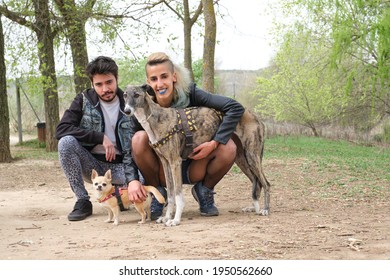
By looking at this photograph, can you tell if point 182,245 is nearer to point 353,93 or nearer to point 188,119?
point 188,119

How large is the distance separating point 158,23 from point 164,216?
36.2 ft

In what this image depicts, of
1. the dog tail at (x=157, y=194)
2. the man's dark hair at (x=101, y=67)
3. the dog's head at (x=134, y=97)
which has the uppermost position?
the man's dark hair at (x=101, y=67)

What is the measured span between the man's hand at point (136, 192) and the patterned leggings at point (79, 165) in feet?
2.28

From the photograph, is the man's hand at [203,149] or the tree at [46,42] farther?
the tree at [46,42]

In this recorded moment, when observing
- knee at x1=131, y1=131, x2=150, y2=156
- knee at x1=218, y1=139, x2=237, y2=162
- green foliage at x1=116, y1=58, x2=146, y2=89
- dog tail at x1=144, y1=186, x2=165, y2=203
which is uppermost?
green foliage at x1=116, y1=58, x2=146, y2=89

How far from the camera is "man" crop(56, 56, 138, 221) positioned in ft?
18.3

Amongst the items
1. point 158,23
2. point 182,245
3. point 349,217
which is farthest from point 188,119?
point 158,23

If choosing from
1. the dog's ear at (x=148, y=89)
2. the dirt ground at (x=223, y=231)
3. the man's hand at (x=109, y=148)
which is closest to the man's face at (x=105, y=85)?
the man's hand at (x=109, y=148)

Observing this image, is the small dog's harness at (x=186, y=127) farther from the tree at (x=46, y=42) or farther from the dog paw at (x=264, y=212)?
the tree at (x=46, y=42)

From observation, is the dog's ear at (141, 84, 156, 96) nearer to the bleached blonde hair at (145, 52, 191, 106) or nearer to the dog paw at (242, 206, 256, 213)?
the bleached blonde hair at (145, 52, 191, 106)

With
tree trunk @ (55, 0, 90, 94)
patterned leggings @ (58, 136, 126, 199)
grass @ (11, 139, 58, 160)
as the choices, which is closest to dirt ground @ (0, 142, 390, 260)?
patterned leggings @ (58, 136, 126, 199)

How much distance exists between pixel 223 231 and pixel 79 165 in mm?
1889

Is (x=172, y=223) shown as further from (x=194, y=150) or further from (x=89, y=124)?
(x=89, y=124)

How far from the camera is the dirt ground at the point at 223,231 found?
3.91 m
